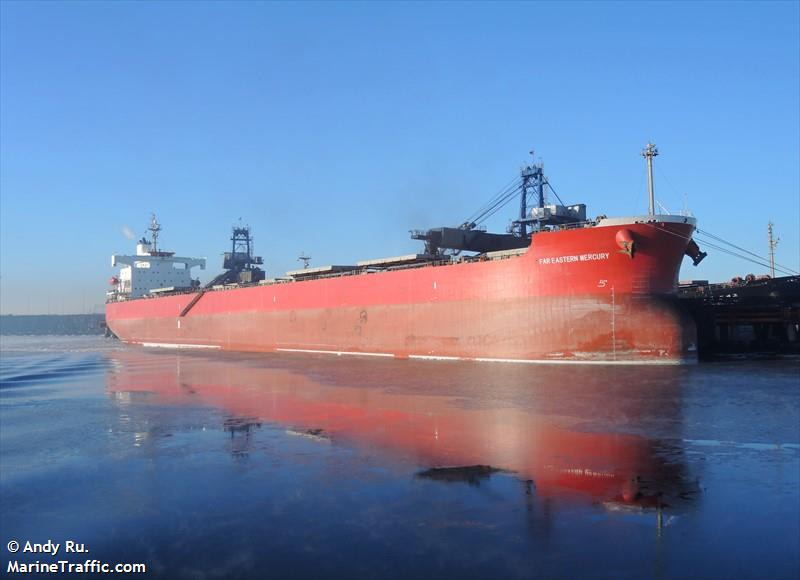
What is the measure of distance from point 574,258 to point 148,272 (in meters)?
38.5

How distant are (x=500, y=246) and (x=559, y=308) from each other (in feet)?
29.2

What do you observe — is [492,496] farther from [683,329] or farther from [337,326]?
[337,326]

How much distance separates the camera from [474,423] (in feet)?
28.3

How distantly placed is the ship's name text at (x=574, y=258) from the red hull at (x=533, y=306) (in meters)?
0.03

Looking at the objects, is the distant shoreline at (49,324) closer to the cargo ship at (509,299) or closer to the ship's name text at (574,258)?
the cargo ship at (509,299)

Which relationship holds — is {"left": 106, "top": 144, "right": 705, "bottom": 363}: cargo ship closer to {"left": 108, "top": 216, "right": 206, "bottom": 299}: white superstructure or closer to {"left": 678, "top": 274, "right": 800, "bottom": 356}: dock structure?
{"left": 678, "top": 274, "right": 800, "bottom": 356}: dock structure

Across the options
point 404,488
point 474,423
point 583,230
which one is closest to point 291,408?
point 474,423

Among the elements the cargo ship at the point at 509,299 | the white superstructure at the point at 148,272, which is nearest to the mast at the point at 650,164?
the cargo ship at the point at 509,299

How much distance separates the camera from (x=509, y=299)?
58.5ft

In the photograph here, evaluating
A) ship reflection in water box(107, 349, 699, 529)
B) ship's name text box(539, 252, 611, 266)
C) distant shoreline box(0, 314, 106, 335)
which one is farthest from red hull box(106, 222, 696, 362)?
distant shoreline box(0, 314, 106, 335)

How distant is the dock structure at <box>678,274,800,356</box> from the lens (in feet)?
63.4

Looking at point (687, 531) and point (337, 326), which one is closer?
point (687, 531)

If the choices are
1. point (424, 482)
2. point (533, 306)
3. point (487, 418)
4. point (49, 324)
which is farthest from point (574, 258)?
point (49, 324)

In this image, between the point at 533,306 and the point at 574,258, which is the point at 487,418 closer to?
the point at 533,306
